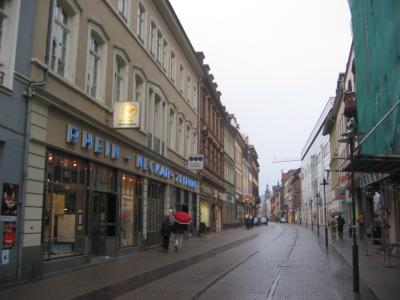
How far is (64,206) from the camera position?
1470 centimetres

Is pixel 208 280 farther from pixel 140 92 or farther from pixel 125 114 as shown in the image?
pixel 140 92

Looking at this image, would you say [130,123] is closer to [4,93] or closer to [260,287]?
[4,93]

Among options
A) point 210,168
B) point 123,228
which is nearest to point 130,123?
point 123,228

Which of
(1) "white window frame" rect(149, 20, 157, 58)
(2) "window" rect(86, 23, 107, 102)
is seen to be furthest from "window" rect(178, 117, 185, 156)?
(2) "window" rect(86, 23, 107, 102)

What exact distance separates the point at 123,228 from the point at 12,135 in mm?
9001

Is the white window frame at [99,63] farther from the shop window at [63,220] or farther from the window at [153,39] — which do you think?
the window at [153,39]

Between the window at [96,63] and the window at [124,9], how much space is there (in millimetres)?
2397

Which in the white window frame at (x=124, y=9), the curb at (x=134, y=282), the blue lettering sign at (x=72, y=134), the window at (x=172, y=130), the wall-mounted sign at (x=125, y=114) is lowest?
the curb at (x=134, y=282)

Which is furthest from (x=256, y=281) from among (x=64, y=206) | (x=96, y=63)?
(x=96, y=63)

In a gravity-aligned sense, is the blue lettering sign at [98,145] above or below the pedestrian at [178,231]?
above

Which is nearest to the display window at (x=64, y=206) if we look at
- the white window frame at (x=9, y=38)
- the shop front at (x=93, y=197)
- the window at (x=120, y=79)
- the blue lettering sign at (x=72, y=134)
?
the shop front at (x=93, y=197)

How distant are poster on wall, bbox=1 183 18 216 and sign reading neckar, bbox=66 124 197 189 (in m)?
3.04

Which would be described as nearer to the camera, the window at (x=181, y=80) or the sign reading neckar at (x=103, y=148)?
the sign reading neckar at (x=103, y=148)

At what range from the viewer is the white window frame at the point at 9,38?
1165 cm
